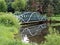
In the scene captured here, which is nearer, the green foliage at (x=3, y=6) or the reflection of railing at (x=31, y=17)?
the reflection of railing at (x=31, y=17)

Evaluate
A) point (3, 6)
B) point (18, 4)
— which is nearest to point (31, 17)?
point (18, 4)

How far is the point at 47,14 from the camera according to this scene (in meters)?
32.2

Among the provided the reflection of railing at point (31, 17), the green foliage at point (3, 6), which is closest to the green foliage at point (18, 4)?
the green foliage at point (3, 6)

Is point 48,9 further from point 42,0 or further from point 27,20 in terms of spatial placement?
point 27,20

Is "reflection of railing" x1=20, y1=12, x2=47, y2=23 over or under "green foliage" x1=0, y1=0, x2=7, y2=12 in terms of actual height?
under

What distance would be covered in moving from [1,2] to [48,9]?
5.65 metres

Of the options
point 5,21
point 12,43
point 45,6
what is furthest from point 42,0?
point 12,43

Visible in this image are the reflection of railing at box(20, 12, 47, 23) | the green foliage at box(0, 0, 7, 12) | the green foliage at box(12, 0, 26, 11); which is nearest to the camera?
the reflection of railing at box(20, 12, 47, 23)

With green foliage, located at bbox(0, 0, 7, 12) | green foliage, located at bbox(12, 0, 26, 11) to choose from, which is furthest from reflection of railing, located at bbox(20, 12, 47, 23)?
green foliage, located at bbox(0, 0, 7, 12)

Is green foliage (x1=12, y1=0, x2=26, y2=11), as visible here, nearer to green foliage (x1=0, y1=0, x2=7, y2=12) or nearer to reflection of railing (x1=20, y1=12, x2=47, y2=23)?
green foliage (x1=0, y1=0, x2=7, y2=12)

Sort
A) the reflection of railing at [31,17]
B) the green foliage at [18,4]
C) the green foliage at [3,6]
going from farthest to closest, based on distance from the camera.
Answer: the green foliage at [18,4] → the green foliage at [3,6] → the reflection of railing at [31,17]

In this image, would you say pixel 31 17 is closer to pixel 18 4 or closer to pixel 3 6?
pixel 18 4

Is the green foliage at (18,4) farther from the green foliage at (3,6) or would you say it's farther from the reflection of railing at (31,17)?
the reflection of railing at (31,17)

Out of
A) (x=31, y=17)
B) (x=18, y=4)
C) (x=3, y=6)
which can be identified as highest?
(x=3, y=6)
